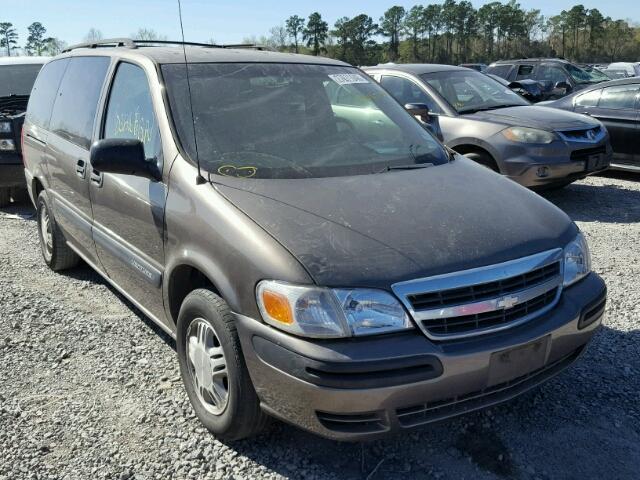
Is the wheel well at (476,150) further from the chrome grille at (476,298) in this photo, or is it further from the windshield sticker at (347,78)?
the chrome grille at (476,298)

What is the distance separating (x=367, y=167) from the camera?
330 centimetres

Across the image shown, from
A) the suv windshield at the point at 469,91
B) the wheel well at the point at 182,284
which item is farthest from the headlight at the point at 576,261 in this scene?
the suv windshield at the point at 469,91

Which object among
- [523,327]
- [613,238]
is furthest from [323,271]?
[613,238]

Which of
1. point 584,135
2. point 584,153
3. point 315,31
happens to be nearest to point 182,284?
point 584,153

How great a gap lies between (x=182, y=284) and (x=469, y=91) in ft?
19.0

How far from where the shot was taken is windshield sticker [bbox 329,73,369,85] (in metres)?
3.95

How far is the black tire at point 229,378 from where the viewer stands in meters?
2.57

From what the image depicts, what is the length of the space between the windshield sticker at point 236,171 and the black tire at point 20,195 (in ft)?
19.4

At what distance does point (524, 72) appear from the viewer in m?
16.6

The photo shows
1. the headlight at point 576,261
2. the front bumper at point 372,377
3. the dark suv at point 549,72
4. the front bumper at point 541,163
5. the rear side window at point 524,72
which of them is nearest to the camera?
the front bumper at point 372,377

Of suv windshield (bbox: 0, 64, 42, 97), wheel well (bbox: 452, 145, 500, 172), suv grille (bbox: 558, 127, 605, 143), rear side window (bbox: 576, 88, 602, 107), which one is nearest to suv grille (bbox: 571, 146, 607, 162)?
suv grille (bbox: 558, 127, 605, 143)

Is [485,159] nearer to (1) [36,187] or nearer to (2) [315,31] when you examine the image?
(1) [36,187]

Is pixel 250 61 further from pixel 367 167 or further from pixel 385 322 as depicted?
pixel 385 322

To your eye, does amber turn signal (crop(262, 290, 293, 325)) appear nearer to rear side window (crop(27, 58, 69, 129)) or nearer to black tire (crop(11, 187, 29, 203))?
rear side window (crop(27, 58, 69, 129))
